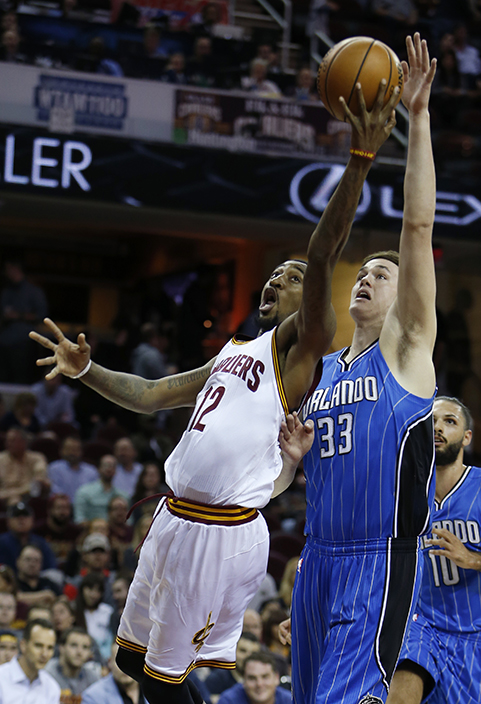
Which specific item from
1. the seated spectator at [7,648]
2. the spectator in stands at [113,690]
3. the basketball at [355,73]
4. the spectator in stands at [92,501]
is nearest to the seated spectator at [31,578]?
the seated spectator at [7,648]

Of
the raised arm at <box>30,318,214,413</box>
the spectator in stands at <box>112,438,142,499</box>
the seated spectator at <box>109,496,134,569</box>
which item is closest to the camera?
the raised arm at <box>30,318,214,413</box>

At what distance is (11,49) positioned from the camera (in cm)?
1136

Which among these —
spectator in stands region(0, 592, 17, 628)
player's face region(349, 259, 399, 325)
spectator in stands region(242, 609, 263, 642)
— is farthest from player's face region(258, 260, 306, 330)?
spectator in stands region(0, 592, 17, 628)

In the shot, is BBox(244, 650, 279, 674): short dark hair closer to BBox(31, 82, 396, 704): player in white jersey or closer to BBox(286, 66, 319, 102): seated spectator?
BBox(31, 82, 396, 704): player in white jersey

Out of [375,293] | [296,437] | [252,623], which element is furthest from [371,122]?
[252,623]

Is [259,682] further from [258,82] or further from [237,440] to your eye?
[258,82]

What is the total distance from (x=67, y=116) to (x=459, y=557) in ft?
27.6

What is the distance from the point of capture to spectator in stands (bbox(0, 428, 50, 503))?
9.60 meters

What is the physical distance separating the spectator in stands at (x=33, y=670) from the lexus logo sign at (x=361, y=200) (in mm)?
7092

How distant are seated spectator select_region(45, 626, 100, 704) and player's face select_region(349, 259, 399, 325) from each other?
3.98m

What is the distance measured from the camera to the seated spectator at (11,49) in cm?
1119

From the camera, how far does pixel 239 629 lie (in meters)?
3.90

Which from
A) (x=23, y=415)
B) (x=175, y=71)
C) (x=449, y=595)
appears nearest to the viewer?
(x=449, y=595)

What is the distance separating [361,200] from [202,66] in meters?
2.89
